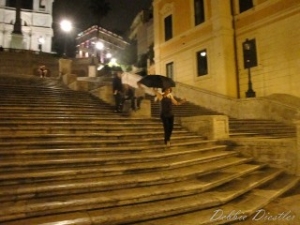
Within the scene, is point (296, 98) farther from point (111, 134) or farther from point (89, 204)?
point (89, 204)

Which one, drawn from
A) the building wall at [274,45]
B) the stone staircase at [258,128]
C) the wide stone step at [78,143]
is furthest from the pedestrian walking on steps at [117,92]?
the building wall at [274,45]

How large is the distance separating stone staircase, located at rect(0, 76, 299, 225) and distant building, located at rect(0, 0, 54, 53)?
44.8 meters

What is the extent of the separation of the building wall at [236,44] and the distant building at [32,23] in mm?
35023

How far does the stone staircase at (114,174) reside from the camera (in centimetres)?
433

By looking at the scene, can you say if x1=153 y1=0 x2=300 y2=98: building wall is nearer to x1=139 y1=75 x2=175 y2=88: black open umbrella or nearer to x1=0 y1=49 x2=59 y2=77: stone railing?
x1=139 y1=75 x2=175 y2=88: black open umbrella

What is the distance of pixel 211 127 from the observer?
9031mm

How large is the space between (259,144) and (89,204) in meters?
5.63

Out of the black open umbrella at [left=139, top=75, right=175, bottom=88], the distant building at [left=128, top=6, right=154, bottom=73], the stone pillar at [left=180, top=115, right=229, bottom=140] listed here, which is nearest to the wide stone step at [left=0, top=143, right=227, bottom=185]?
the black open umbrella at [left=139, top=75, right=175, bottom=88]

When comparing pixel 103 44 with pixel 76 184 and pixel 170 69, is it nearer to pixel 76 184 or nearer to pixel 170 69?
pixel 170 69

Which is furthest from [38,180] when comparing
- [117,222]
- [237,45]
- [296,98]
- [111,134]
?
[237,45]

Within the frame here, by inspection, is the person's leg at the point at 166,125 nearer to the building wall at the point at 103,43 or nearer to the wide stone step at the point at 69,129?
the wide stone step at the point at 69,129

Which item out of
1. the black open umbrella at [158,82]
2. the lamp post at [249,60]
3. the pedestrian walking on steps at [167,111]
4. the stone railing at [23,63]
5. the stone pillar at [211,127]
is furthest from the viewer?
the stone railing at [23,63]

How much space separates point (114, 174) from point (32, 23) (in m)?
52.0

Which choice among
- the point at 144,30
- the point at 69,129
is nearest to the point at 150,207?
the point at 69,129
